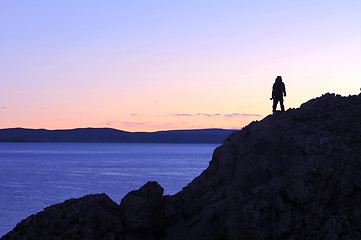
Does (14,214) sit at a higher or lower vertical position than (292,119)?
lower

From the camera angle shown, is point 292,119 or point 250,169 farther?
point 292,119

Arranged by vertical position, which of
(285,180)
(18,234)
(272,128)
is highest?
(272,128)

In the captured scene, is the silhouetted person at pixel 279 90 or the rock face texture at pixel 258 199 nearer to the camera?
the rock face texture at pixel 258 199

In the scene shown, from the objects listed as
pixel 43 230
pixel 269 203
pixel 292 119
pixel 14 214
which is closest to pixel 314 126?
pixel 292 119

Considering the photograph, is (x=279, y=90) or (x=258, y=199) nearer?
(x=258, y=199)

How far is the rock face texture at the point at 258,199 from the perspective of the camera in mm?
20328

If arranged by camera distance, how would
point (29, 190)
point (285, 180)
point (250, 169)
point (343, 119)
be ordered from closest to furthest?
point (285, 180)
point (250, 169)
point (343, 119)
point (29, 190)

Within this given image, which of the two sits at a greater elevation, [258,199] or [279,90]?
[279,90]

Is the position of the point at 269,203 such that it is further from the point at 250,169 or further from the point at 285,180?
the point at 250,169

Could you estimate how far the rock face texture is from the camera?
800 inches

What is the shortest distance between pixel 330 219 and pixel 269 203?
2462 millimetres

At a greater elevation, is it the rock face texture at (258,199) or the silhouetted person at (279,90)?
the silhouetted person at (279,90)

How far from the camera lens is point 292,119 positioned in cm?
2480

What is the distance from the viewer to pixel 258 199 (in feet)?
69.2
